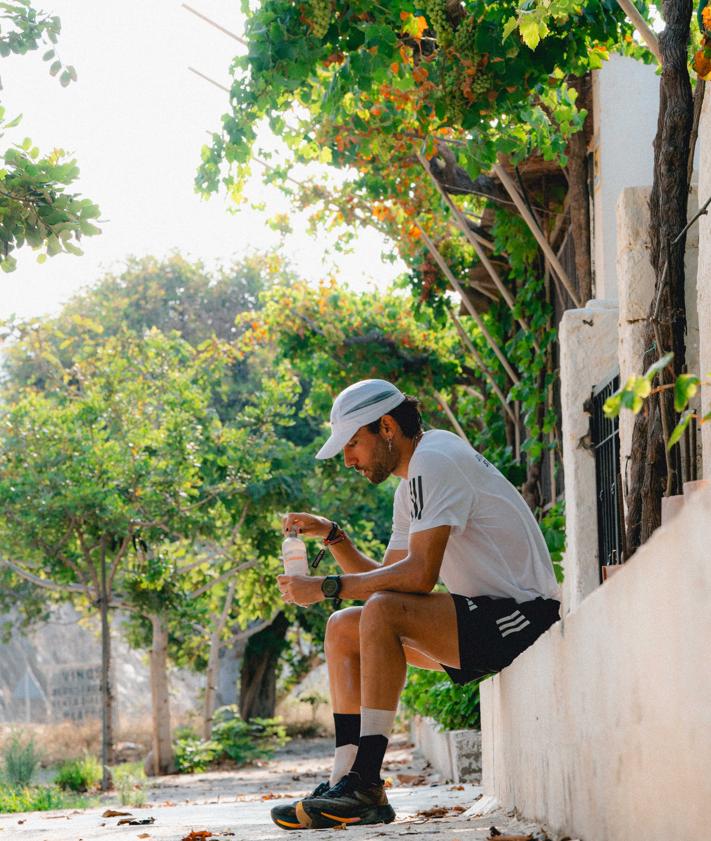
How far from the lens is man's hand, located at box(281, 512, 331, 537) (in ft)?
15.3

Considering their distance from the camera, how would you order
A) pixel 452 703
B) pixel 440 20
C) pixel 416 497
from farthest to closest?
pixel 452 703
pixel 440 20
pixel 416 497

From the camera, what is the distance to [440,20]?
6012 mm

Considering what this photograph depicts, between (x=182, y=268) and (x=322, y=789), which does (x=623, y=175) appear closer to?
(x=322, y=789)

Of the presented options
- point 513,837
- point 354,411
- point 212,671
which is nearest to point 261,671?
point 212,671

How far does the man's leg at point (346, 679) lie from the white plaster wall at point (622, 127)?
4.40 meters

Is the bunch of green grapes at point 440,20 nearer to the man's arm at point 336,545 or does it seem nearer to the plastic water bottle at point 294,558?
the man's arm at point 336,545

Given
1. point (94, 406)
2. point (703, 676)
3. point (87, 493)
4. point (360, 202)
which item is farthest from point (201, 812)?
point (94, 406)

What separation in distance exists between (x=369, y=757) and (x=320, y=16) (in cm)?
358

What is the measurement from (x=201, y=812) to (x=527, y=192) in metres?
5.34

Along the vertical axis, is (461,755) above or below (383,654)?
below

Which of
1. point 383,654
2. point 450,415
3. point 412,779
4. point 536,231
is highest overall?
point 536,231

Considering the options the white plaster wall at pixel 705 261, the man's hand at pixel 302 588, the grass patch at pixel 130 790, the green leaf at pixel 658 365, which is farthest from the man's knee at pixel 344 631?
the grass patch at pixel 130 790

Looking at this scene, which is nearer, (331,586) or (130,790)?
(331,586)

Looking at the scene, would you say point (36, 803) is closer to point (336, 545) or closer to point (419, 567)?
point (336, 545)
